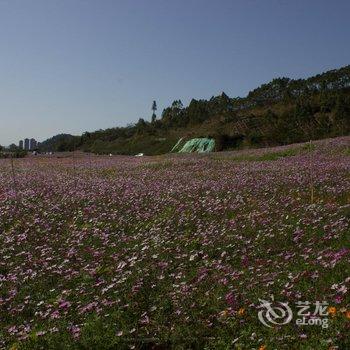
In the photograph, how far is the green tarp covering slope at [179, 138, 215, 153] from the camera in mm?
72375

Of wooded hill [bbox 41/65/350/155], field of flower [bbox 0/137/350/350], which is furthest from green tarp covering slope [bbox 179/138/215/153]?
field of flower [bbox 0/137/350/350]

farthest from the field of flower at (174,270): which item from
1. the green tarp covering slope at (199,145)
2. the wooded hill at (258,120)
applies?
the green tarp covering slope at (199,145)

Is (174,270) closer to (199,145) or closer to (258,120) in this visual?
(199,145)

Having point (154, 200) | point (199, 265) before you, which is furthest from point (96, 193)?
point (199, 265)

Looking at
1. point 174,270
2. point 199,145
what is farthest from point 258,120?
point 174,270

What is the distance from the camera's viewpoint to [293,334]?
22.0 ft

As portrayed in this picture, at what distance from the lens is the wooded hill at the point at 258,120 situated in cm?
6769

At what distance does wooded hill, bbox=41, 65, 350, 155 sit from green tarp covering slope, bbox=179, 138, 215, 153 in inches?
50.4

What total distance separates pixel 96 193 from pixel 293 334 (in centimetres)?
1418

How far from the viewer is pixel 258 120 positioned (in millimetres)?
80438

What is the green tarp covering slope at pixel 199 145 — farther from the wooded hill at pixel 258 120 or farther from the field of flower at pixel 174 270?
the field of flower at pixel 174 270

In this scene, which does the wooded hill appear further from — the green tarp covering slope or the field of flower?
the field of flower

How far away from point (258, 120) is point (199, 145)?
11.9 metres

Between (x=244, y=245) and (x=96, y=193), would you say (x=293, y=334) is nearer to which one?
(x=244, y=245)
